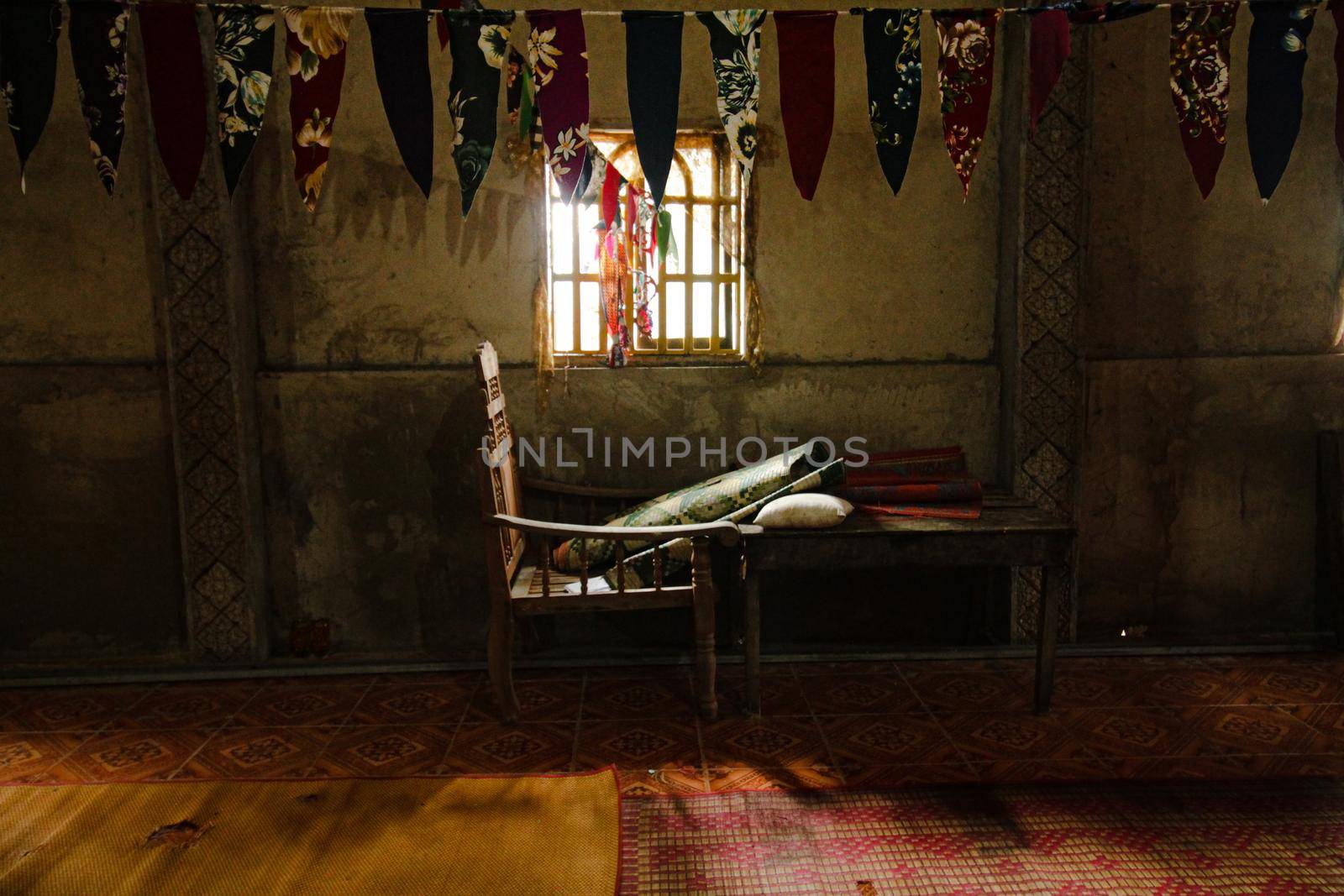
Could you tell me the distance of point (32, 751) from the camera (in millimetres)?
3336

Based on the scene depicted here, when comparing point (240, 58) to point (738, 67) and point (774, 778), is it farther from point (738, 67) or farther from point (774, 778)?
point (774, 778)

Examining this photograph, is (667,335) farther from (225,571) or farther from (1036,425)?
(225,571)

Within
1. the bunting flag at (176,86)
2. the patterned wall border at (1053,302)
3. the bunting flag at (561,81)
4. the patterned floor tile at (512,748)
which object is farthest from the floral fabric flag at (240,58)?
the patterned wall border at (1053,302)

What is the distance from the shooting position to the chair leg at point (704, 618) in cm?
337

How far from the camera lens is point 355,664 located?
162 inches

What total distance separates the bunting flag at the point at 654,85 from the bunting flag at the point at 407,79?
2.33 ft

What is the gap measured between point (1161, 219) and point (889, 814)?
2992 mm

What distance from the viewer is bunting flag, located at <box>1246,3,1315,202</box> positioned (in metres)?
3.16

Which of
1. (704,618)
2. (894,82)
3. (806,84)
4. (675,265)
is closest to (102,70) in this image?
(675,265)

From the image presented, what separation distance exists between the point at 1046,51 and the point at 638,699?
2875 millimetres

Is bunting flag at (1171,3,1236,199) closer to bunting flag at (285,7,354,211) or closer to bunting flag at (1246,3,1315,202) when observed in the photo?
bunting flag at (1246,3,1315,202)

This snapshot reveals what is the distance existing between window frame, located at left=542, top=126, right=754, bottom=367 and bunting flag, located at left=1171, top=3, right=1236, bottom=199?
5.58ft

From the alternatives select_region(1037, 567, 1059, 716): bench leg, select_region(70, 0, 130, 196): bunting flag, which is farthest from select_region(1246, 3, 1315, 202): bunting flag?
select_region(70, 0, 130, 196): bunting flag

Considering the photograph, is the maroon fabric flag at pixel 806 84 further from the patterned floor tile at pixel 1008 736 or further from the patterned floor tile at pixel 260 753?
the patterned floor tile at pixel 260 753
